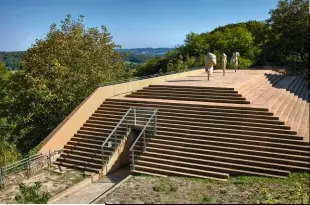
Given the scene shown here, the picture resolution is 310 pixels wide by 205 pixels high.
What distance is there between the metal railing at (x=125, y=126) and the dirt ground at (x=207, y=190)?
2.68 m

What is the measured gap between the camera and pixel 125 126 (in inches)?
563

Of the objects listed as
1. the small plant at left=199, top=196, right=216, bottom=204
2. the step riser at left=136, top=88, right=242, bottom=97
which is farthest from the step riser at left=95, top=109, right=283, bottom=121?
the small plant at left=199, top=196, right=216, bottom=204

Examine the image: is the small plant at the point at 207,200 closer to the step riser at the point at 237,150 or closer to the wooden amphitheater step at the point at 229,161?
the wooden amphitheater step at the point at 229,161

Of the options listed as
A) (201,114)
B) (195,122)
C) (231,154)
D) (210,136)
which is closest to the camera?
(231,154)

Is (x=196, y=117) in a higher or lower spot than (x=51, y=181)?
higher

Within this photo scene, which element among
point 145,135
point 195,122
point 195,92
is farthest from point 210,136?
point 195,92

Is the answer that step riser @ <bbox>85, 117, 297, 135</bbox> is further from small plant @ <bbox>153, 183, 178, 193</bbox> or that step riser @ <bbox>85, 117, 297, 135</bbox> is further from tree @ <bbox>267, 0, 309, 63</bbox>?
small plant @ <bbox>153, 183, 178, 193</bbox>

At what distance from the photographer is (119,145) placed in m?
13.8

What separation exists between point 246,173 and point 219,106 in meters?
3.71

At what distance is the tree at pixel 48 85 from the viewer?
17.3 m

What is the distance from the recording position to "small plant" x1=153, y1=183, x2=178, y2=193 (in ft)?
31.5

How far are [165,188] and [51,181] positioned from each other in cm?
482

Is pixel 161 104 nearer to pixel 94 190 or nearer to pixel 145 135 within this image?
pixel 145 135

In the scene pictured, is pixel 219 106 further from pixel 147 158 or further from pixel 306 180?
pixel 306 180
